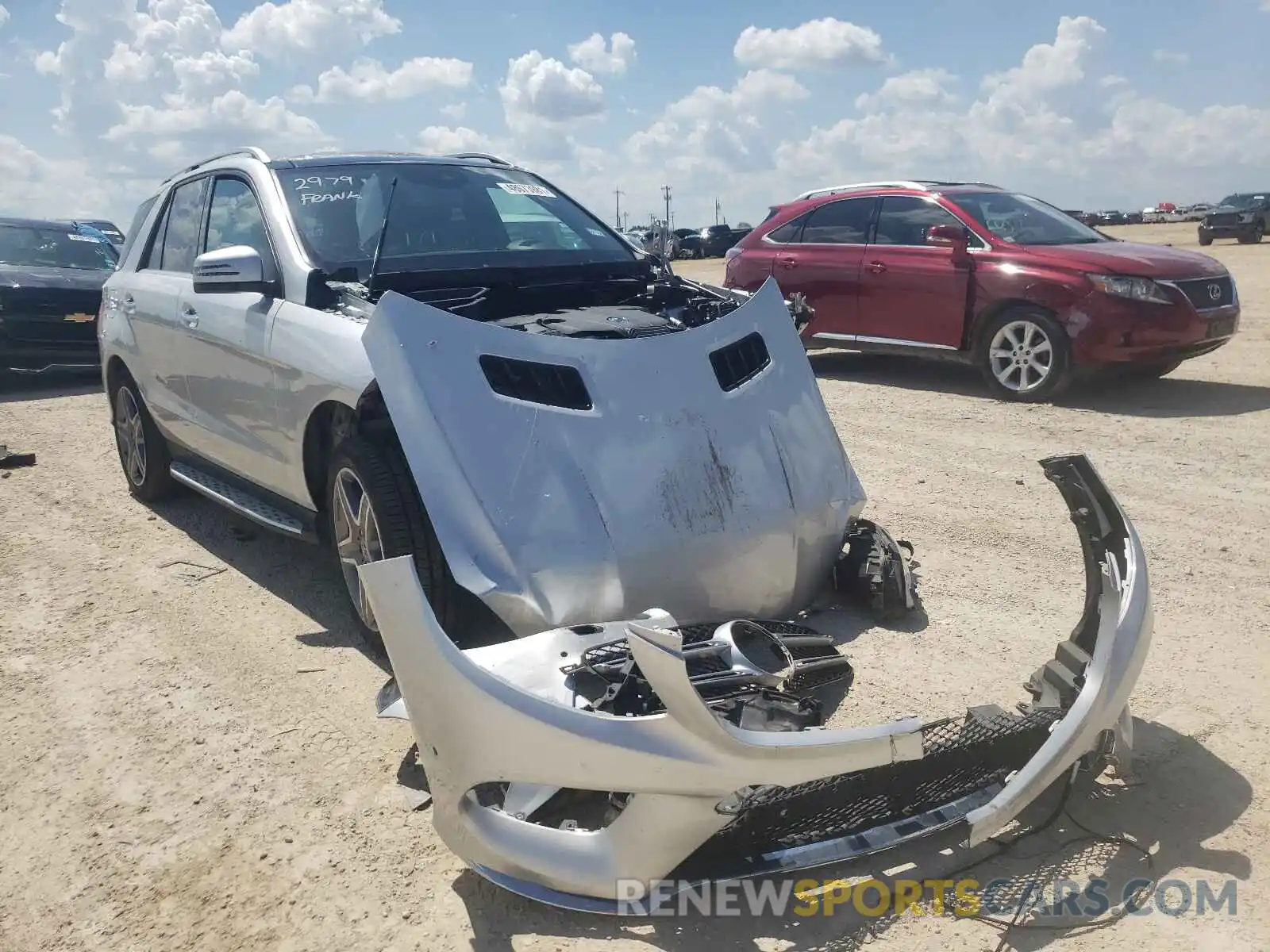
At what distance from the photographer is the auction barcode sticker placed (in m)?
4.86

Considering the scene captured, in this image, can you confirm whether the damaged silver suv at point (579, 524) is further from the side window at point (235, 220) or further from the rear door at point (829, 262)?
the rear door at point (829, 262)

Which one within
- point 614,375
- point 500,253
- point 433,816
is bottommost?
point 433,816

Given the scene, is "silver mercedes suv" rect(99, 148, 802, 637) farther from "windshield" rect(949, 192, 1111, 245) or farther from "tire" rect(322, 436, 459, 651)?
"windshield" rect(949, 192, 1111, 245)

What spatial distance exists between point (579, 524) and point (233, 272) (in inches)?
75.1

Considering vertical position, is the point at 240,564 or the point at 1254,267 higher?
the point at 1254,267

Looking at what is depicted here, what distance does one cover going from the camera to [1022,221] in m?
8.77

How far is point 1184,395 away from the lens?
8.19 m

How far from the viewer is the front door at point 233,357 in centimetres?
412

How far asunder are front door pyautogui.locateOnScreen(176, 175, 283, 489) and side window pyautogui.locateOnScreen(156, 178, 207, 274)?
186 mm

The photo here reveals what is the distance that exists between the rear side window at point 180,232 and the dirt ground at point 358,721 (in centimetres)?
140

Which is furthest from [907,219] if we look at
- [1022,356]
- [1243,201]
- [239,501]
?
[1243,201]

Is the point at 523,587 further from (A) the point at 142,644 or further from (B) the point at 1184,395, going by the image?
(B) the point at 1184,395

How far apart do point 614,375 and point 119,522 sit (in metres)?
3.88

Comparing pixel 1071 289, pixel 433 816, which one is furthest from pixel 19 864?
pixel 1071 289
